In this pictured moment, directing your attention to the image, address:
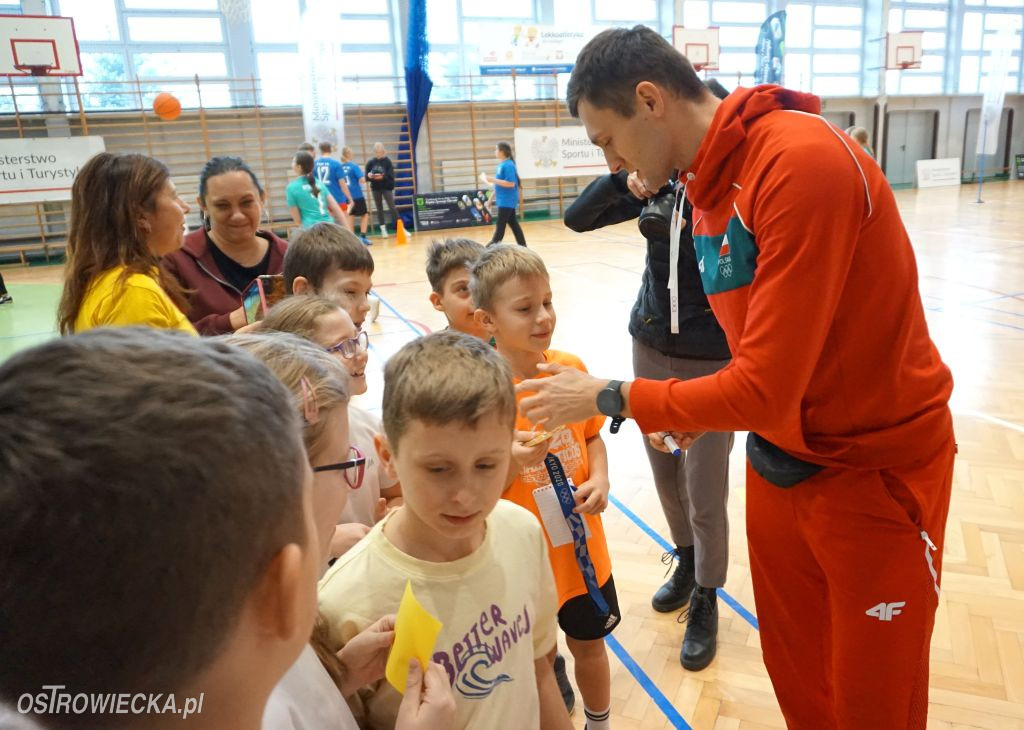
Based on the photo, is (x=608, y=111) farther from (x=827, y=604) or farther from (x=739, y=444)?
(x=739, y=444)

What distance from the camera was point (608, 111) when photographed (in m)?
1.65

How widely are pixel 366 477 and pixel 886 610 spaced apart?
1279 millimetres

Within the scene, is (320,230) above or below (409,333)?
above

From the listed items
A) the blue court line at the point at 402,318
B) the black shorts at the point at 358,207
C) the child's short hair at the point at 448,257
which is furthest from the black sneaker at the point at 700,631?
the black shorts at the point at 358,207

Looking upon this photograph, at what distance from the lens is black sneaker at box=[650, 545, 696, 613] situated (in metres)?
2.82

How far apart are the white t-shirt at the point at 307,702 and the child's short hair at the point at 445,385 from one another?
1.54ft

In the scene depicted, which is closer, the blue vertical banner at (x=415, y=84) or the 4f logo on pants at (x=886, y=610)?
the 4f logo on pants at (x=886, y=610)

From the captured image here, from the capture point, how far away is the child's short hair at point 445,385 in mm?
1356

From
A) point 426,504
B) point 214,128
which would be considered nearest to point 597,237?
point 214,128

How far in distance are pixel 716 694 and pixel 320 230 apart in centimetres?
211

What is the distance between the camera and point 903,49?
1883cm

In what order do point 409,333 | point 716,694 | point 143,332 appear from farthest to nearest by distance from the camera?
1. point 409,333
2. point 716,694
3. point 143,332

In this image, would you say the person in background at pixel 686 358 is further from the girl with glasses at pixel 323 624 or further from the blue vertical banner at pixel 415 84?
the blue vertical banner at pixel 415 84

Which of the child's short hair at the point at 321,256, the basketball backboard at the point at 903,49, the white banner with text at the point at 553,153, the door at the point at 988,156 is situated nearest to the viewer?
the child's short hair at the point at 321,256
